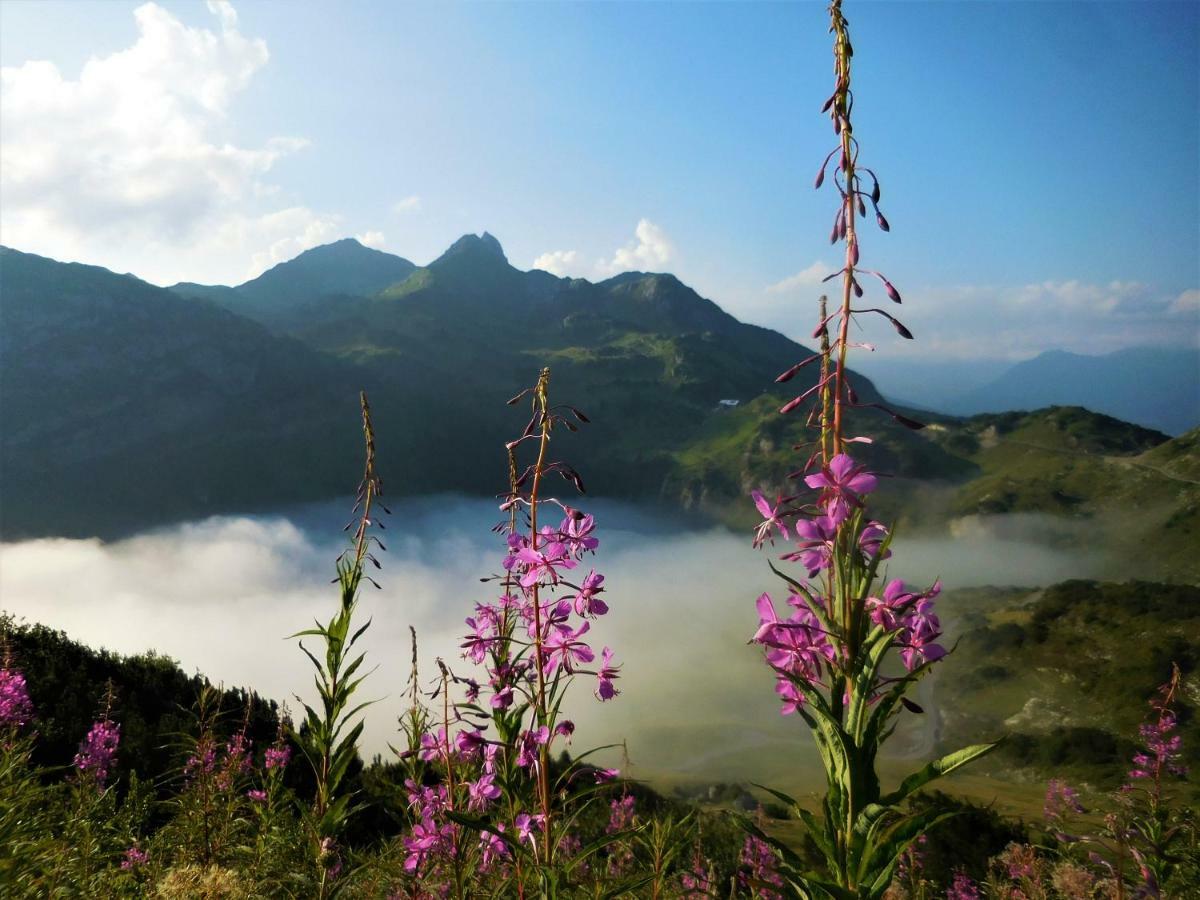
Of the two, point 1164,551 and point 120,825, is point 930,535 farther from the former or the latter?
point 120,825

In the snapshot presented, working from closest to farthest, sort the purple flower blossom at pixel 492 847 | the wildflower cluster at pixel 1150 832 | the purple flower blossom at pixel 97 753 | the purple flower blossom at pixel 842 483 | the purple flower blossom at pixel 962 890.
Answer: the purple flower blossom at pixel 842 483 → the purple flower blossom at pixel 492 847 → the wildflower cluster at pixel 1150 832 → the purple flower blossom at pixel 97 753 → the purple flower blossom at pixel 962 890

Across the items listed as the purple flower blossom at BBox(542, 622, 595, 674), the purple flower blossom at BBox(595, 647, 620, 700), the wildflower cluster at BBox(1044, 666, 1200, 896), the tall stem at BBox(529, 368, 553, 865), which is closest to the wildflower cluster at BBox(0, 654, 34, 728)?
the tall stem at BBox(529, 368, 553, 865)

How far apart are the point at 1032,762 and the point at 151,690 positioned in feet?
332

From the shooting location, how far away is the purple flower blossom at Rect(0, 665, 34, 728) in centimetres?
602

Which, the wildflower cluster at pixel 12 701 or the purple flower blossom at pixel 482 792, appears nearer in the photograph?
the purple flower blossom at pixel 482 792

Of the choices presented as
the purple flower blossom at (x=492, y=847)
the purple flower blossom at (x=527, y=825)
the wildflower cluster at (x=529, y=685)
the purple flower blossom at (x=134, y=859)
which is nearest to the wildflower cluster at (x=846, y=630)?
the wildflower cluster at (x=529, y=685)

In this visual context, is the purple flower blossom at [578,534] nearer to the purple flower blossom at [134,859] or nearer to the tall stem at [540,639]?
the tall stem at [540,639]

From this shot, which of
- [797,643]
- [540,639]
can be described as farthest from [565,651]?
[797,643]

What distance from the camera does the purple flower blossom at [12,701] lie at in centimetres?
602

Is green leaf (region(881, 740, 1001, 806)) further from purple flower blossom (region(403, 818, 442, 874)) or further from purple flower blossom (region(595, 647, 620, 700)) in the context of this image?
purple flower blossom (region(403, 818, 442, 874))

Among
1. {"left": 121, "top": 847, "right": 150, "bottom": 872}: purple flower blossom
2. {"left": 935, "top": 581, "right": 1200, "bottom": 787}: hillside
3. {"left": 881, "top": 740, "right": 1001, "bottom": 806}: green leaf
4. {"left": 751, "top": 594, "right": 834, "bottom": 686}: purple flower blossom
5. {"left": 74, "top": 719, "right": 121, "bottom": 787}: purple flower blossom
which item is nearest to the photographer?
{"left": 881, "top": 740, "right": 1001, "bottom": 806}: green leaf

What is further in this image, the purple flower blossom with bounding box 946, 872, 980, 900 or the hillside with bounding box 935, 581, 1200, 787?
the hillside with bounding box 935, 581, 1200, 787

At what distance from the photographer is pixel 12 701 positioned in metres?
6.23

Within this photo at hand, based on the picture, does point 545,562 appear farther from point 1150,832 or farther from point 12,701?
point 1150,832
